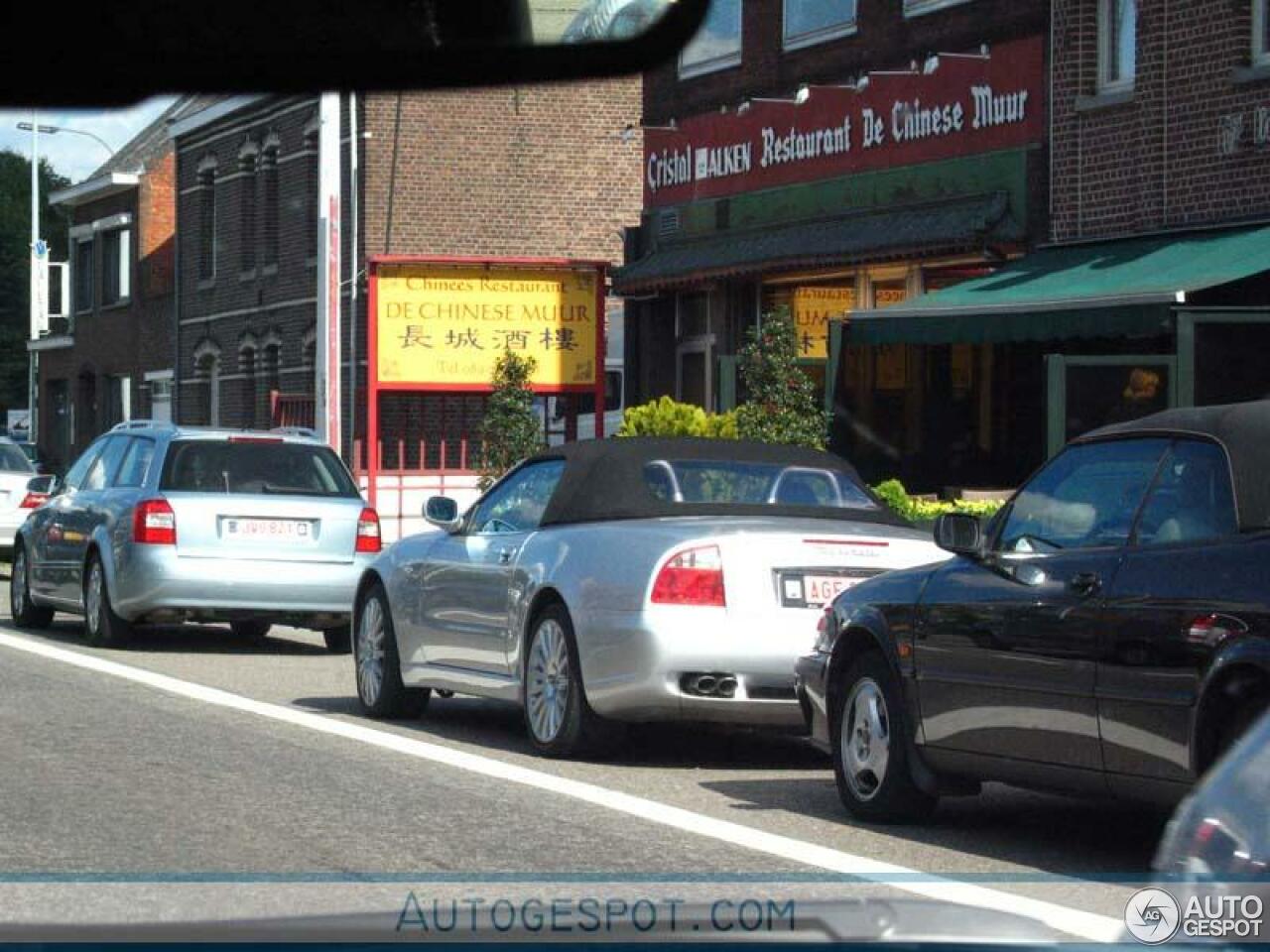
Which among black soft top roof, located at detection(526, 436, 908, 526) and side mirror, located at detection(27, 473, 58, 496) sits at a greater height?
black soft top roof, located at detection(526, 436, 908, 526)

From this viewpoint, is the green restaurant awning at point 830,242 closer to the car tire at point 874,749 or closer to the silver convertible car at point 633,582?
the silver convertible car at point 633,582

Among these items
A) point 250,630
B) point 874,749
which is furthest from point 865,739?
point 250,630

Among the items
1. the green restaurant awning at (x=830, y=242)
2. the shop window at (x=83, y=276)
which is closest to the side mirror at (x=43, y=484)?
the green restaurant awning at (x=830, y=242)

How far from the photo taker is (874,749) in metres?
9.38

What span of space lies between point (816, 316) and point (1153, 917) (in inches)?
885

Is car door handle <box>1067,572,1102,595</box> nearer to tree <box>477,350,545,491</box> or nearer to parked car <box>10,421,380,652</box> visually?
parked car <box>10,421,380,652</box>

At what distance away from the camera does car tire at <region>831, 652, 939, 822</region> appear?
9.20 metres

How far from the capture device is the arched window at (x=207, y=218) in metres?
43.0

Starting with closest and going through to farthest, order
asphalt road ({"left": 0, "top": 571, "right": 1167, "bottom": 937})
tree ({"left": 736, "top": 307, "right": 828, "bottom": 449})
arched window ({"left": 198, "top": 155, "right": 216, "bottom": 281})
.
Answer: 1. asphalt road ({"left": 0, "top": 571, "right": 1167, "bottom": 937})
2. tree ({"left": 736, "top": 307, "right": 828, "bottom": 449})
3. arched window ({"left": 198, "top": 155, "right": 216, "bottom": 281})

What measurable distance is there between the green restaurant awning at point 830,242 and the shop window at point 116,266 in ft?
97.0

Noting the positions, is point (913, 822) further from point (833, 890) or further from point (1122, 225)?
point (1122, 225)

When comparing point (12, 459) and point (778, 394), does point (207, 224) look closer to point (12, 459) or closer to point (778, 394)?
point (12, 459)

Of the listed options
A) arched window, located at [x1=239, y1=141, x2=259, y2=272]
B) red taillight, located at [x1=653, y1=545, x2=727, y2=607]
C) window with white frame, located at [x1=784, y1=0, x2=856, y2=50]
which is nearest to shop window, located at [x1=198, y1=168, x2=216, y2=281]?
arched window, located at [x1=239, y1=141, x2=259, y2=272]

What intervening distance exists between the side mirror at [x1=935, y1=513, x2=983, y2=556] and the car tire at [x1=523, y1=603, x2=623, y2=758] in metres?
2.49
